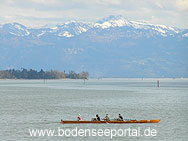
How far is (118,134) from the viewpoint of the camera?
70.1 meters

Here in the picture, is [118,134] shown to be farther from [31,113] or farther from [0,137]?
[31,113]

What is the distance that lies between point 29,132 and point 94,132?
1034cm

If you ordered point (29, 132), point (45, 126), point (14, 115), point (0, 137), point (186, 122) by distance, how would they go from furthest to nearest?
point (14, 115), point (186, 122), point (45, 126), point (29, 132), point (0, 137)

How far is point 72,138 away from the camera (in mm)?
67062

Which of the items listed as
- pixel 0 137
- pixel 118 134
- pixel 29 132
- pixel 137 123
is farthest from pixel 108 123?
pixel 0 137

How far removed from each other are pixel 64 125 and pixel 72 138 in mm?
11862

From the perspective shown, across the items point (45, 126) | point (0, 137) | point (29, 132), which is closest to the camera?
point (0, 137)

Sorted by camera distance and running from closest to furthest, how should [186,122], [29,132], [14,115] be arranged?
[29,132] → [186,122] → [14,115]

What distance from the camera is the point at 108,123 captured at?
80.4 meters

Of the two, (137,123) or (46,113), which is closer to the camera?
(137,123)

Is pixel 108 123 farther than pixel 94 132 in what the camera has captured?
Yes

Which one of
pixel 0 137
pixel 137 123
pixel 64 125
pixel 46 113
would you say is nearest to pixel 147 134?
pixel 137 123

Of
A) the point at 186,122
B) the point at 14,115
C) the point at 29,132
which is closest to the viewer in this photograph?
the point at 29,132

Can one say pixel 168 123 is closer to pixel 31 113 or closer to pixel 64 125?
pixel 64 125
